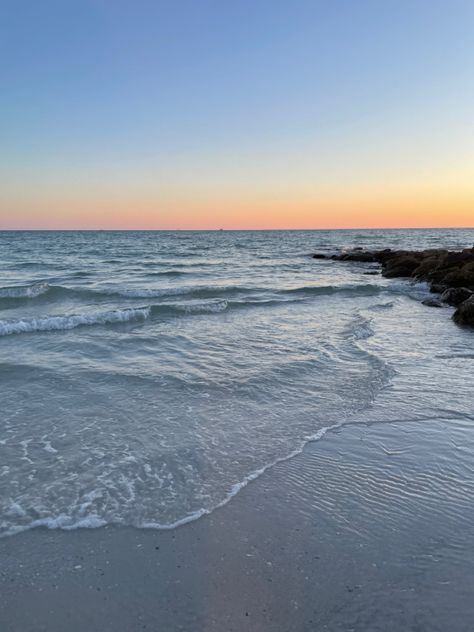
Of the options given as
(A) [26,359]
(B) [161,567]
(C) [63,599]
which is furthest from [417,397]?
(A) [26,359]

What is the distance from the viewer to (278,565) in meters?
3.53

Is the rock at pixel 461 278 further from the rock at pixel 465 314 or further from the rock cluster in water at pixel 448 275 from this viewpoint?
the rock at pixel 465 314

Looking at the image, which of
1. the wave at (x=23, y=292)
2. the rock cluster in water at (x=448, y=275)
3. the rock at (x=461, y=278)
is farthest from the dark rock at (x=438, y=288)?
the wave at (x=23, y=292)

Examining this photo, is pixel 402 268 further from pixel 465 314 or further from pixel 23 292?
pixel 23 292

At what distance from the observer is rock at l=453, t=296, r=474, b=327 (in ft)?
44.4

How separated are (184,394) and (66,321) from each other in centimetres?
688

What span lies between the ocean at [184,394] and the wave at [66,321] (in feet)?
0.17

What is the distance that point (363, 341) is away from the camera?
37.5 ft

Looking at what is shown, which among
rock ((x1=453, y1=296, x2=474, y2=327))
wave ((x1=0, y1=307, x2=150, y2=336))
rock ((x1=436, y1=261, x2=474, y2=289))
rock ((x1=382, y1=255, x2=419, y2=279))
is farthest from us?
rock ((x1=382, y1=255, x2=419, y2=279))

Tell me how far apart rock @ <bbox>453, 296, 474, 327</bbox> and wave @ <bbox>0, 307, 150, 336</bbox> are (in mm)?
9093

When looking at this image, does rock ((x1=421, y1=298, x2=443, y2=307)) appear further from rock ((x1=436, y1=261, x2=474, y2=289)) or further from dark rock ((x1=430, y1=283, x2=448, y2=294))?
rock ((x1=436, y1=261, x2=474, y2=289))

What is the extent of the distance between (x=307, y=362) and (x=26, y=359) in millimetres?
5501

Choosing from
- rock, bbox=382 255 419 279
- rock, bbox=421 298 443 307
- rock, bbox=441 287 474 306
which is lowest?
rock, bbox=421 298 443 307

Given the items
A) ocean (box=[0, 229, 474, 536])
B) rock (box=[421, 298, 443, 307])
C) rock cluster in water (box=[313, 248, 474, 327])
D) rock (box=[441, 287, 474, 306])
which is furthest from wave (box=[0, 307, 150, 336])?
rock (box=[441, 287, 474, 306])
